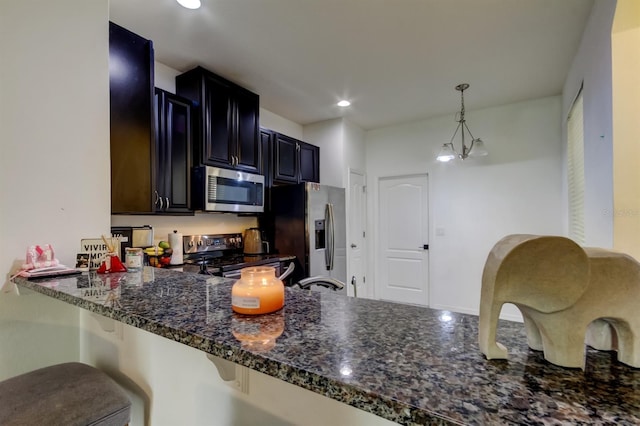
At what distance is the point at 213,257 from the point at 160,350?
2085mm

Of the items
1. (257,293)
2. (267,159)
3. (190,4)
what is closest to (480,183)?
(267,159)

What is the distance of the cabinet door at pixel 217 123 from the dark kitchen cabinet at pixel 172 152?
0.13 meters

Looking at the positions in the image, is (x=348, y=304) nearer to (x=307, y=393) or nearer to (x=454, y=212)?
(x=307, y=393)

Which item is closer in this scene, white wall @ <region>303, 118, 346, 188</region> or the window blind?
the window blind

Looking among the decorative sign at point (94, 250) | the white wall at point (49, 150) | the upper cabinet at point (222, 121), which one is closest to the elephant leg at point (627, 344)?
the decorative sign at point (94, 250)

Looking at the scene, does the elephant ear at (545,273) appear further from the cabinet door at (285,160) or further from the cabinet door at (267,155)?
the cabinet door at (285,160)

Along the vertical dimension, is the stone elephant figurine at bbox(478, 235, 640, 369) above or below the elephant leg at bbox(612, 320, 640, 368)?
above

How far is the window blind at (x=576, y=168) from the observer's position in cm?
252

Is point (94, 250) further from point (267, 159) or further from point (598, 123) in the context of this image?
point (598, 123)

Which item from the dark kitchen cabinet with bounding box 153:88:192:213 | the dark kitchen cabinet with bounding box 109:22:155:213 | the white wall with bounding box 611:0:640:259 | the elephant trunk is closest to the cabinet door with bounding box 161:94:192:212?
the dark kitchen cabinet with bounding box 153:88:192:213

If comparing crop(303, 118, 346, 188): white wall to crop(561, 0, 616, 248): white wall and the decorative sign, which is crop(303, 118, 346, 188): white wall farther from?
the decorative sign

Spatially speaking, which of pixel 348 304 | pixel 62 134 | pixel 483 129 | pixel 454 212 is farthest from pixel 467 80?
pixel 62 134

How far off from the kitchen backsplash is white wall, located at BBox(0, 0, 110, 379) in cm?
105

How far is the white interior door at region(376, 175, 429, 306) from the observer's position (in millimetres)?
4336
